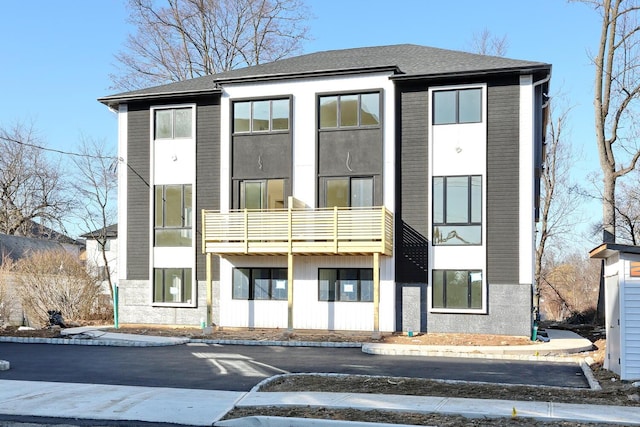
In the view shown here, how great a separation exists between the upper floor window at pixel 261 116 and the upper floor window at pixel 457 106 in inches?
210

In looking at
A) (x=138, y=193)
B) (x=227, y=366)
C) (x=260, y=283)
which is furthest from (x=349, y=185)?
(x=227, y=366)

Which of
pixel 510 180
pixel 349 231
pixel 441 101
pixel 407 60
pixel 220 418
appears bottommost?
pixel 220 418

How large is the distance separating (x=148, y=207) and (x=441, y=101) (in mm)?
11581

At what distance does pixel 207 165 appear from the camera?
2631 centimetres

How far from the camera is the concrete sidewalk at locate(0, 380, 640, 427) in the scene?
936 cm

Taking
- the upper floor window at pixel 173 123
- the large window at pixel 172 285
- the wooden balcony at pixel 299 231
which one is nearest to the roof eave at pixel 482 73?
the wooden balcony at pixel 299 231

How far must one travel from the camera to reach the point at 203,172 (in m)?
26.3

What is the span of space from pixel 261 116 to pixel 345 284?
677 cm

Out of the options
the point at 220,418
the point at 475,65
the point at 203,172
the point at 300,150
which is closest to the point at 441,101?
the point at 475,65

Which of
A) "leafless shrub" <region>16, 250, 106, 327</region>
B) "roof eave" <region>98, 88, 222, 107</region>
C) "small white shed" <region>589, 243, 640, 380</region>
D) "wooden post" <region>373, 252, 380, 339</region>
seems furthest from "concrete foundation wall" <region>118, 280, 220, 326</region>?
"small white shed" <region>589, 243, 640, 380</region>

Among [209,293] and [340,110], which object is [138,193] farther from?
[340,110]

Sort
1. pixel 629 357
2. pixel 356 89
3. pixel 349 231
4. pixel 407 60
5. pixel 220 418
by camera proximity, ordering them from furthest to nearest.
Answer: pixel 407 60 < pixel 356 89 < pixel 349 231 < pixel 629 357 < pixel 220 418

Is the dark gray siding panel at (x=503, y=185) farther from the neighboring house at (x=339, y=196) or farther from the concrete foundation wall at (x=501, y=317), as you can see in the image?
the concrete foundation wall at (x=501, y=317)

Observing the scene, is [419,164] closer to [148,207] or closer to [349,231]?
[349,231]
